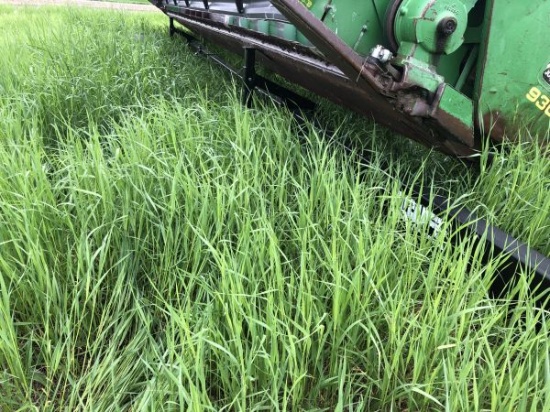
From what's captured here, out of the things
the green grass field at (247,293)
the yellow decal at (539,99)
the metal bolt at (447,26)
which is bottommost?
the green grass field at (247,293)

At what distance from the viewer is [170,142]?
7.52ft

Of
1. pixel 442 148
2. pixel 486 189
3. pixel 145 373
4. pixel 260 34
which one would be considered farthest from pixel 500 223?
pixel 260 34

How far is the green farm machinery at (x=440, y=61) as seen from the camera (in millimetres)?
1778

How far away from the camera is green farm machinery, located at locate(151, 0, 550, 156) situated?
1.78 metres

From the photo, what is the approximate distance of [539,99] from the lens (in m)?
2.06

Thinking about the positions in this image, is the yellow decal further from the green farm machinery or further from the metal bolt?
the metal bolt

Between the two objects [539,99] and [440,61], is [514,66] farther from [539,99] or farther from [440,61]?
[440,61]

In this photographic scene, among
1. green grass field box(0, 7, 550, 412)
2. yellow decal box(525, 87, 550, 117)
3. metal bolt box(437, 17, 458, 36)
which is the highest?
metal bolt box(437, 17, 458, 36)

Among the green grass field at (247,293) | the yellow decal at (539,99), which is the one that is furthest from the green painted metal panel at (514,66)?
the green grass field at (247,293)

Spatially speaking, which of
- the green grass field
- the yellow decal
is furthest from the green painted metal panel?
the green grass field

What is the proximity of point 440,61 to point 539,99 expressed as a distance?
0.50 m

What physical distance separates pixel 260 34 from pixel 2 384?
267 cm

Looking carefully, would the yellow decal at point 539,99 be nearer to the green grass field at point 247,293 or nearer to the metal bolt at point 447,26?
the green grass field at point 247,293

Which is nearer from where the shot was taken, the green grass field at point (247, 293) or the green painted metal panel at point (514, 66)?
the green grass field at point (247, 293)
